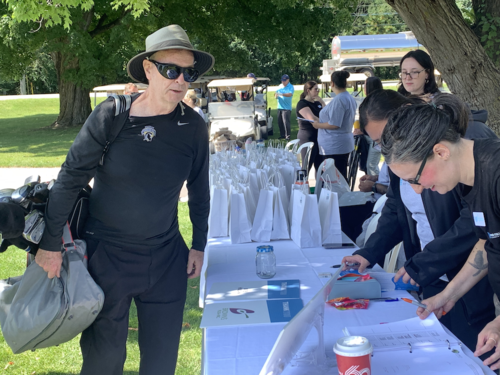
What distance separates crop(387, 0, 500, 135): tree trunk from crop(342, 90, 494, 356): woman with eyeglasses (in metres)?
2.99

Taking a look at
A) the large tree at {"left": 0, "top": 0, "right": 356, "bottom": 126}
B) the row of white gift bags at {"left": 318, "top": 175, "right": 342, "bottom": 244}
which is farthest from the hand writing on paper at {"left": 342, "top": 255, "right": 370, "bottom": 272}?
the large tree at {"left": 0, "top": 0, "right": 356, "bottom": 126}

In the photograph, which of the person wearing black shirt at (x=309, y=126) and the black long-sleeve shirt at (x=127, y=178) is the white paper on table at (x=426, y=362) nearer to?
the black long-sleeve shirt at (x=127, y=178)

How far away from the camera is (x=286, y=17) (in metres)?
16.1

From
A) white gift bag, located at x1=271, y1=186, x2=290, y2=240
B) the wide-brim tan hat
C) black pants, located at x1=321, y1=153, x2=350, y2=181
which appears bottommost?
black pants, located at x1=321, y1=153, x2=350, y2=181

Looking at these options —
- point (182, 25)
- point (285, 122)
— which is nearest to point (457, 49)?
point (285, 122)

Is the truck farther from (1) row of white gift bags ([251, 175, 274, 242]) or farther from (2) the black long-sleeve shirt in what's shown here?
(2) the black long-sleeve shirt

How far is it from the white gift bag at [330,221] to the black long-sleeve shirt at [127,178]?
1.15 m

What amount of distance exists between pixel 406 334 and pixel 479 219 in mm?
497

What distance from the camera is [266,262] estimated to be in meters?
2.63

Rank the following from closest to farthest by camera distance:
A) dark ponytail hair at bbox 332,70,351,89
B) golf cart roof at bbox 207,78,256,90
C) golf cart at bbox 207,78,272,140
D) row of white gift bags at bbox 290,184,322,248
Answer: row of white gift bags at bbox 290,184,322,248 → dark ponytail hair at bbox 332,70,351,89 → golf cart at bbox 207,78,272,140 → golf cart roof at bbox 207,78,256,90

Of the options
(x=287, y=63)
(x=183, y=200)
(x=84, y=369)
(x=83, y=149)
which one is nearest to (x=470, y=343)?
(x=84, y=369)

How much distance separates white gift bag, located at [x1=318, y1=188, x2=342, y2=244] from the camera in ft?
10.4

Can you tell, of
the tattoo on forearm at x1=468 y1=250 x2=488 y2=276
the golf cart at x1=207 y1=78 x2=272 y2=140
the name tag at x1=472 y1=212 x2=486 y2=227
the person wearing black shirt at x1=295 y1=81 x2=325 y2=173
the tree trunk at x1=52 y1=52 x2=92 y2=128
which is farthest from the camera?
the tree trunk at x1=52 y1=52 x2=92 y2=128

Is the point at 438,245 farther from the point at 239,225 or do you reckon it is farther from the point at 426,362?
the point at 239,225
